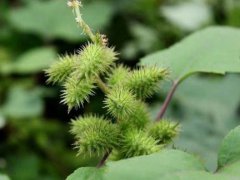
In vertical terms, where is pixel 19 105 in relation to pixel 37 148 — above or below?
above

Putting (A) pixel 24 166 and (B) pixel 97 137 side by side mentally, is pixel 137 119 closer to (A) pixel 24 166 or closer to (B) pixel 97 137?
(B) pixel 97 137

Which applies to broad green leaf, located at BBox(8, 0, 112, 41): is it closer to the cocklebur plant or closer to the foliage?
the cocklebur plant

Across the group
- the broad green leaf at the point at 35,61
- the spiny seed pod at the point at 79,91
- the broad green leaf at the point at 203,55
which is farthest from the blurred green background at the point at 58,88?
the spiny seed pod at the point at 79,91

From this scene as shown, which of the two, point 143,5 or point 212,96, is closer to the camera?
point 212,96

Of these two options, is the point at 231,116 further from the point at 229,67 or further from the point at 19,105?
the point at 229,67

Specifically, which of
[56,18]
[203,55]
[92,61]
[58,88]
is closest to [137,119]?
[92,61]

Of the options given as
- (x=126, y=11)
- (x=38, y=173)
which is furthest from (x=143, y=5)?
(x=38, y=173)

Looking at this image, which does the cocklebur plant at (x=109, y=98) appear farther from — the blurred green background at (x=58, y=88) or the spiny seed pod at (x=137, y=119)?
the blurred green background at (x=58, y=88)

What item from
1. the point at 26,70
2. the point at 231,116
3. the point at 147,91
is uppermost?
the point at 147,91
